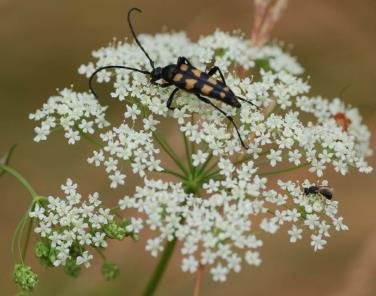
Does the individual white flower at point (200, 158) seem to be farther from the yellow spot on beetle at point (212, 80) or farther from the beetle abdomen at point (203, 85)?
the yellow spot on beetle at point (212, 80)

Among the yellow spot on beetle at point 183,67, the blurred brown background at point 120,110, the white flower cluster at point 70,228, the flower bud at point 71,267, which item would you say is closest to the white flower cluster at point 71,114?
the white flower cluster at point 70,228

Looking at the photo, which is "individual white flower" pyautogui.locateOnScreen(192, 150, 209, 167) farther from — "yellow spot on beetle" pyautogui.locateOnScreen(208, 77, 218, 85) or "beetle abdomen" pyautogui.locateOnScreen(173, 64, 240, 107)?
"yellow spot on beetle" pyautogui.locateOnScreen(208, 77, 218, 85)

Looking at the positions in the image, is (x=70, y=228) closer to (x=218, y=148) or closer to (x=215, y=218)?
(x=215, y=218)

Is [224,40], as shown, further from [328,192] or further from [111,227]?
[111,227]

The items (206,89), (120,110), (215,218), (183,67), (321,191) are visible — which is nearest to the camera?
(215,218)

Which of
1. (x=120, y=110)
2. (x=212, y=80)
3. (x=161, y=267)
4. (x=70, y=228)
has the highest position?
(x=120, y=110)

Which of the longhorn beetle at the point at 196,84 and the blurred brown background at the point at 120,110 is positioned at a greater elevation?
the blurred brown background at the point at 120,110

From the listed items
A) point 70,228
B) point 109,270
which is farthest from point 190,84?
point 109,270
